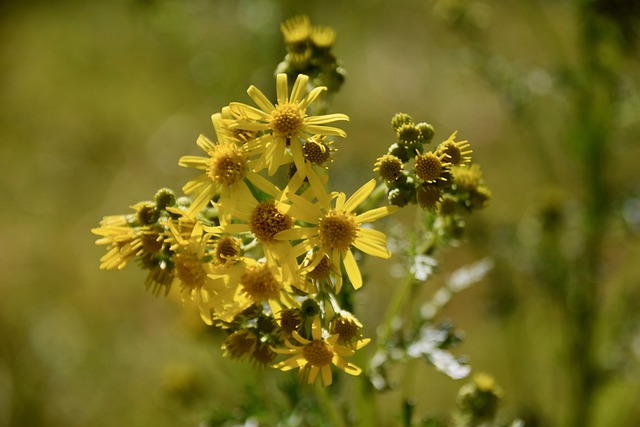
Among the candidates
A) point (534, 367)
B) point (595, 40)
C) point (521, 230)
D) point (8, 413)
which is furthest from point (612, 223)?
point (8, 413)

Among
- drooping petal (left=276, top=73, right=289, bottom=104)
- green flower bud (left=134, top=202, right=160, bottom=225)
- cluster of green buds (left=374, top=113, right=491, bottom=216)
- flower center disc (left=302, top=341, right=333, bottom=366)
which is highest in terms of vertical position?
drooping petal (left=276, top=73, right=289, bottom=104)

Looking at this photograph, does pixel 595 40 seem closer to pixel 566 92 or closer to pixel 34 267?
pixel 566 92

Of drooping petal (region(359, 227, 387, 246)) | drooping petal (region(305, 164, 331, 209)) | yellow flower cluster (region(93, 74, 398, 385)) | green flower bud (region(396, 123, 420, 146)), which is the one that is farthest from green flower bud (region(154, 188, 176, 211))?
green flower bud (region(396, 123, 420, 146))

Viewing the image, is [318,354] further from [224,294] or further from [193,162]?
[193,162]

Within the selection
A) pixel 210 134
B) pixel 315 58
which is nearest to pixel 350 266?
pixel 315 58

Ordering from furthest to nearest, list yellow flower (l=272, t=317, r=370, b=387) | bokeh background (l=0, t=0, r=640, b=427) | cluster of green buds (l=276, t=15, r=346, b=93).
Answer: bokeh background (l=0, t=0, r=640, b=427)
cluster of green buds (l=276, t=15, r=346, b=93)
yellow flower (l=272, t=317, r=370, b=387)

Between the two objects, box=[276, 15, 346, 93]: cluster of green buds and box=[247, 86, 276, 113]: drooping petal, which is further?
box=[276, 15, 346, 93]: cluster of green buds

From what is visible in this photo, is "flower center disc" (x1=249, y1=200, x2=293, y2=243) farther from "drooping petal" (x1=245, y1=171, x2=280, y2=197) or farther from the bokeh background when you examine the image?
the bokeh background

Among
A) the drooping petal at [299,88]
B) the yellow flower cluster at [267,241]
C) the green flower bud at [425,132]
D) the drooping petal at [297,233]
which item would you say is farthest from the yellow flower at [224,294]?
the green flower bud at [425,132]
